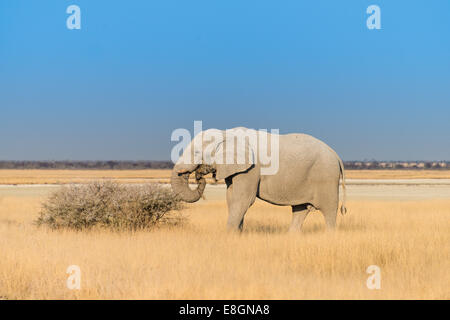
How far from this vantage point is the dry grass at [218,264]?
688 cm

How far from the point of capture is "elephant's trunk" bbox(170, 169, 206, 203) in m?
11.7

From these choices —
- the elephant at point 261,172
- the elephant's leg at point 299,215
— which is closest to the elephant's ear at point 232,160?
the elephant at point 261,172

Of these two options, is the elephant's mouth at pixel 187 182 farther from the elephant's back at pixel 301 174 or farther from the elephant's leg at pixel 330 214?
the elephant's leg at pixel 330 214

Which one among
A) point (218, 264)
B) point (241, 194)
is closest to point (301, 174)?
point (241, 194)

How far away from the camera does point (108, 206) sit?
13.2m

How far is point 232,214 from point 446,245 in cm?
426

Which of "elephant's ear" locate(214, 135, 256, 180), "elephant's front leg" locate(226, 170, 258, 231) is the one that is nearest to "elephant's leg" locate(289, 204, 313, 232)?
"elephant's front leg" locate(226, 170, 258, 231)

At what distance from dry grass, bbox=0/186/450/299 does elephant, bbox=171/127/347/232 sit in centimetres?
88

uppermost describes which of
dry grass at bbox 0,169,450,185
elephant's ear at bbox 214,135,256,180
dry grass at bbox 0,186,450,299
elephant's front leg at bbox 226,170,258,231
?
elephant's ear at bbox 214,135,256,180

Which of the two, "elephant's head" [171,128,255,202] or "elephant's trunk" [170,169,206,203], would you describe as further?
"elephant's trunk" [170,169,206,203]

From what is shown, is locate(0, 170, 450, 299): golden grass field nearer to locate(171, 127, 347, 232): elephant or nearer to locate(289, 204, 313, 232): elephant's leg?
locate(171, 127, 347, 232): elephant

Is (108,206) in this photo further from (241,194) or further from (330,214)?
(330,214)

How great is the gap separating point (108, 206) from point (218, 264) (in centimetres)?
536
